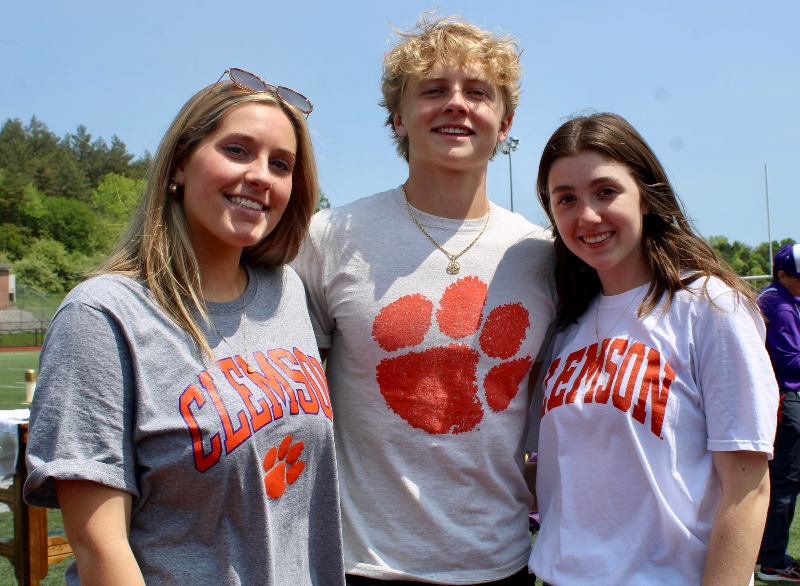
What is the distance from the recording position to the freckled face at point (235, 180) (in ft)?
6.38

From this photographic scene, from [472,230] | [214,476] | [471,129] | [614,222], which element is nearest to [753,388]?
[614,222]

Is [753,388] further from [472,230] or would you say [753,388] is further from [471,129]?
[471,129]

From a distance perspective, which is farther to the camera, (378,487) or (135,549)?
(378,487)

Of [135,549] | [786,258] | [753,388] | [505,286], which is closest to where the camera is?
[135,549]

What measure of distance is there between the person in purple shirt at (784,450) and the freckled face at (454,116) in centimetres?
334

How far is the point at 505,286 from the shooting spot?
250 cm

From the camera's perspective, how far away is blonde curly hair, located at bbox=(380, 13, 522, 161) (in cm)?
251

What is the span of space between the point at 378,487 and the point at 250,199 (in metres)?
1.00

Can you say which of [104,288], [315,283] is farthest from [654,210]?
[104,288]

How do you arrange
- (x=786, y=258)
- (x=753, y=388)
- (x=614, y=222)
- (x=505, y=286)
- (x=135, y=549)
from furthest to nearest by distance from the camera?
(x=786, y=258) < (x=505, y=286) < (x=614, y=222) < (x=753, y=388) < (x=135, y=549)

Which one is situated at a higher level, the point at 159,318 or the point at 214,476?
Result: the point at 159,318

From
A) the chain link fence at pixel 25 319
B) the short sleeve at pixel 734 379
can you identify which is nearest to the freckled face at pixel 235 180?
the short sleeve at pixel 734 379

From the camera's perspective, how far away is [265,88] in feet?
6.97

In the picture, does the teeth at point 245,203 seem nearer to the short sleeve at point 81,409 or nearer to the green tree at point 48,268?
the short sleeve at point 81,409
